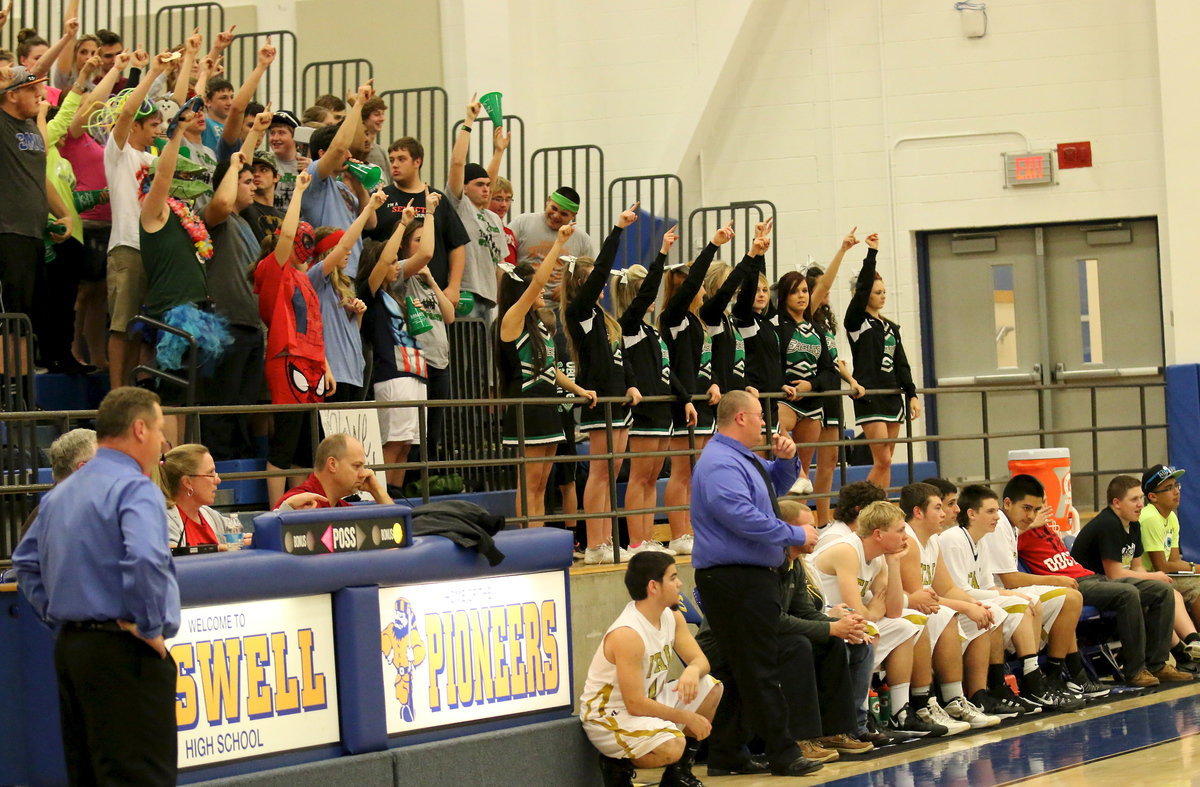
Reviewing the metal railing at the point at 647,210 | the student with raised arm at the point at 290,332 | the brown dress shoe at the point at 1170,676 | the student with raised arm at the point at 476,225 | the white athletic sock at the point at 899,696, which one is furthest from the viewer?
the metal railing at the point at 647,210

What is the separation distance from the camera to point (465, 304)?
34.1 feet

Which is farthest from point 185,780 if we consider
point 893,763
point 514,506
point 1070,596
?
point 1070,596

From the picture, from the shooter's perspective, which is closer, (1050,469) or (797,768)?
(797,768)

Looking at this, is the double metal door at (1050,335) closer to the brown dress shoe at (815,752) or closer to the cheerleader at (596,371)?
the cheerleader at (596,371)

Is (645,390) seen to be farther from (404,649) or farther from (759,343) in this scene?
(404,649)

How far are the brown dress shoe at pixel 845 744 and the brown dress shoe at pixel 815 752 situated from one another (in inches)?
3.5

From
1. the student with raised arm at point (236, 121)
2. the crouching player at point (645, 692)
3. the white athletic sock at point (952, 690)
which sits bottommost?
the white athletic sock at point (952, 690)

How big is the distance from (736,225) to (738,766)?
786cm

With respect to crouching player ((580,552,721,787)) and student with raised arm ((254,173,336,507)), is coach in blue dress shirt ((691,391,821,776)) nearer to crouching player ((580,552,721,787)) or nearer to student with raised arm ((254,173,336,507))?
crouching player ((580,552,721,787))

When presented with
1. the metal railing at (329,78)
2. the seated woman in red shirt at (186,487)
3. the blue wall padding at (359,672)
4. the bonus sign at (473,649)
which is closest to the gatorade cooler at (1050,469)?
the bonus sign at (473,649)

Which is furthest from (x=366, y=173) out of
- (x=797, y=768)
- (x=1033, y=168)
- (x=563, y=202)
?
(x=1033, y=168)

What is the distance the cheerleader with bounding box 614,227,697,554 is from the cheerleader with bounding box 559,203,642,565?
0.10 metres

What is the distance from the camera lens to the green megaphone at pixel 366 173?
33.3ft

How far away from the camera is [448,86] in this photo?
14.6m
